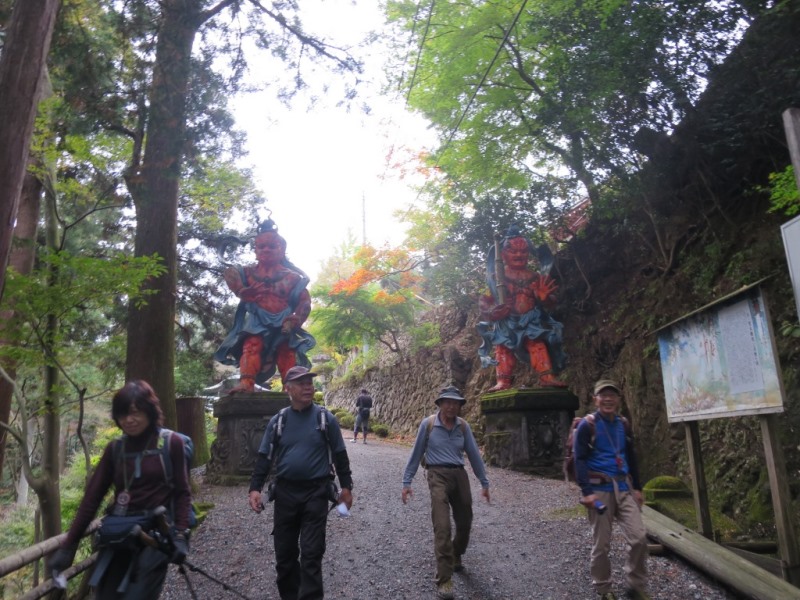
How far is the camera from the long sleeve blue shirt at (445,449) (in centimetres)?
493

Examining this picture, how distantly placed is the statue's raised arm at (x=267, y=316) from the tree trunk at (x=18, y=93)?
6.03 m

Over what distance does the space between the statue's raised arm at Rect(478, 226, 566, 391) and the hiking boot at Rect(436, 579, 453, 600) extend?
7233 millimetres

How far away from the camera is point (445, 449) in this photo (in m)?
4.97

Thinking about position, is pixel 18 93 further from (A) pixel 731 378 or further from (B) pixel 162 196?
(A) pixel 731 378

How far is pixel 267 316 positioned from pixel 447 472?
6310 mm

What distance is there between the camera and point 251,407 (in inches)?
395

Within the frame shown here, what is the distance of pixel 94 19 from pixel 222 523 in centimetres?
751

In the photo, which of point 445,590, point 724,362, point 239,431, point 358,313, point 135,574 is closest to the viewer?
point 135,574

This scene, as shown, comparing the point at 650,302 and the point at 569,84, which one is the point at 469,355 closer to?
the point at 650,302

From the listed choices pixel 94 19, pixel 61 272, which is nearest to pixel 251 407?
pixel 61 272

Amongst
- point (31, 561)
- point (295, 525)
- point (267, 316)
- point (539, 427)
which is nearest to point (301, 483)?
point (295, 525)

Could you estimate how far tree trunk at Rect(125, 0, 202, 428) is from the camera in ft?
26.0

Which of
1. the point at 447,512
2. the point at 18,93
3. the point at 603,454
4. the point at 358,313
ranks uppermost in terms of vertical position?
the point at 358,313

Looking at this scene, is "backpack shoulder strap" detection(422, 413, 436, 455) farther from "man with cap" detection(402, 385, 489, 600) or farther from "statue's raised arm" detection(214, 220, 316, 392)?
"statue's raised arm" detection(214, 220, 316, 392)
